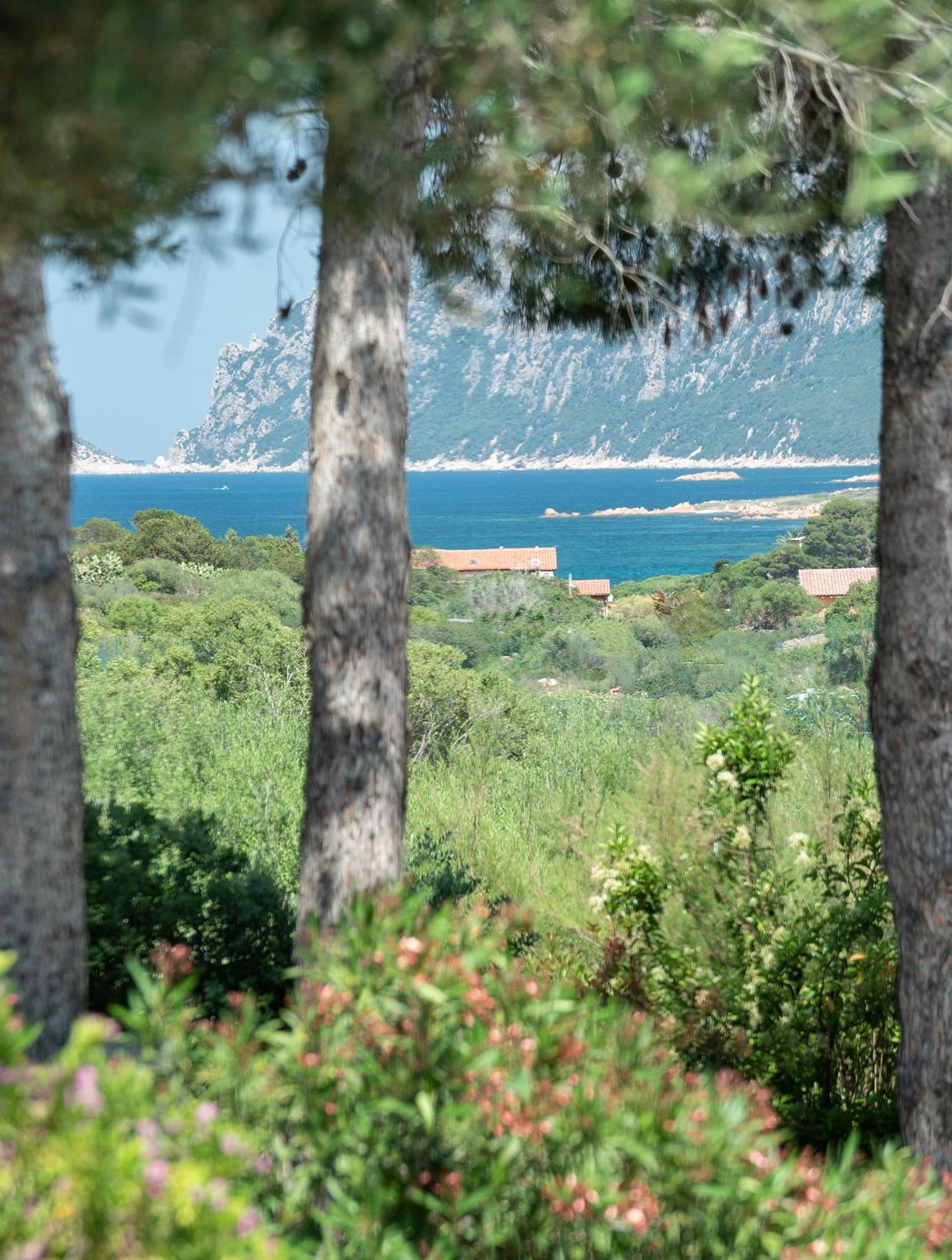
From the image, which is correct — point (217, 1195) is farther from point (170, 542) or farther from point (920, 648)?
point (170, 542)

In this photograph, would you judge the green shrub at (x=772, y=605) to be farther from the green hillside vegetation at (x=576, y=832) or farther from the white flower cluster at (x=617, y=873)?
the white flower cluster at (x=617, y=873)

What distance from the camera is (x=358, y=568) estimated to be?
2.87 m

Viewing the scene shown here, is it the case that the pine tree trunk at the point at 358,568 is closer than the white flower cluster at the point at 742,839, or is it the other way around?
the pine tree trunk at the point at 358,568

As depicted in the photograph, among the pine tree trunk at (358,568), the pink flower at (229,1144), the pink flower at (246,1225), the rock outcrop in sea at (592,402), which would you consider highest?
the rock outcrop in sea at (592,402)

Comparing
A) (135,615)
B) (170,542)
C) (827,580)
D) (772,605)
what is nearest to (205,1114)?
(135,615)

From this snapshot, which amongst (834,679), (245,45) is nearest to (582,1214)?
(245,45)

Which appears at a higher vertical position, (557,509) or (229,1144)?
(557,509)

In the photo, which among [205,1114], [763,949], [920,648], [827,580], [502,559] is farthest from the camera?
[502,559]

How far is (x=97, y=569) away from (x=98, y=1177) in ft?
68.3

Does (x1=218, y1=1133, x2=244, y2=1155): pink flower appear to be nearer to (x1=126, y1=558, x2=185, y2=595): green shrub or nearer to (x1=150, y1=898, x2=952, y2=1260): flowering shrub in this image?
(x1=150, y1=898, x2=952, y2=1260): flowering shrub

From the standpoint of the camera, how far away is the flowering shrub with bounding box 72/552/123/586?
20250mm

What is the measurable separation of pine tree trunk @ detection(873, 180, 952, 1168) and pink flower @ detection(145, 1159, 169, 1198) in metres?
2.14

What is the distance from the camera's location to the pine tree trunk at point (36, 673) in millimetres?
2164

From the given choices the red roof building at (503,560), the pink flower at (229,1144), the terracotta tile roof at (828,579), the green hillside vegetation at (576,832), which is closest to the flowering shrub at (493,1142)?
the pink flower at (229,1144)
